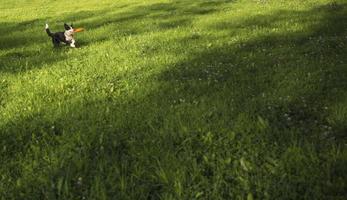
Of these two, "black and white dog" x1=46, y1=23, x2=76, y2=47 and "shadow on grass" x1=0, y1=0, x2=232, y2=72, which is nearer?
"shadow on grass" x1=0, y1=0, x2=232, y2=72

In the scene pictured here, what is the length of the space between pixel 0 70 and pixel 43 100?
3.52 metres

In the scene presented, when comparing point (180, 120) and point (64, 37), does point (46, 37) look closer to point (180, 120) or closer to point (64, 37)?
point (64, 37)

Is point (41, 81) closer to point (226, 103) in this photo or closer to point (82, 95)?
point (82, 95)

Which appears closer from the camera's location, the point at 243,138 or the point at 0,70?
the point at 243,138

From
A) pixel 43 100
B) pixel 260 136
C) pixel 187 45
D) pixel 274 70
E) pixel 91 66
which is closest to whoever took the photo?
pixel 260 136

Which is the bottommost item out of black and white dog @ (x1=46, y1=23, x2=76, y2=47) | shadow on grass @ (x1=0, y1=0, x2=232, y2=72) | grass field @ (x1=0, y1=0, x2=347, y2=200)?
grass field @ (x1=0, y1=0, x2=347, y2=200)

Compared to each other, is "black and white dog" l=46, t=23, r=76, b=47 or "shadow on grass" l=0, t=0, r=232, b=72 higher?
"black and white dog" l=46, t=23, r=76, b=47

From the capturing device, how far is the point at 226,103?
7281mm

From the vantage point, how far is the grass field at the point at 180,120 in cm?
511

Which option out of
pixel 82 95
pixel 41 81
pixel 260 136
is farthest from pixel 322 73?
pixel 41 81

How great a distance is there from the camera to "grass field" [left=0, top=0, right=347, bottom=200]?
5109 mm

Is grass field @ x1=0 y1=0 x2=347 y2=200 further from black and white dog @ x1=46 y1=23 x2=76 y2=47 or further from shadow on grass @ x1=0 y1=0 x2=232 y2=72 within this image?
black and white dog @ x1=46 y1=23 x2=76 y2=47

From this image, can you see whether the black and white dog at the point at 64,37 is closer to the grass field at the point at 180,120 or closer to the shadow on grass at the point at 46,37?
the shadow on grass at the point at 46,37

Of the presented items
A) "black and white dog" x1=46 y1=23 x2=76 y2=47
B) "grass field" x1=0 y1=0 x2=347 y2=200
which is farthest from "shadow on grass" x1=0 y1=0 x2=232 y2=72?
"black and white dog" x1=46 y1=23 x2=76 y2=47
